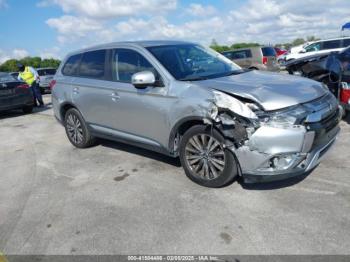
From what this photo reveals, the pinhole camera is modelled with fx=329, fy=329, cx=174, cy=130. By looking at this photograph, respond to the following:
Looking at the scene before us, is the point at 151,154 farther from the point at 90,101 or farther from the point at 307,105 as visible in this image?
the point at 307,105

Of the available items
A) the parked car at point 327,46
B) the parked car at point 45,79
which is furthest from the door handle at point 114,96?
the parked car at point 327,46

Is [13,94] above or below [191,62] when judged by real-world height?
below

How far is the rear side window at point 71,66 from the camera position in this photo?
5953 mm

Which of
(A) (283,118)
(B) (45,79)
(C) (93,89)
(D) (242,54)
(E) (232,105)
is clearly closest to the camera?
(A) (283,118)

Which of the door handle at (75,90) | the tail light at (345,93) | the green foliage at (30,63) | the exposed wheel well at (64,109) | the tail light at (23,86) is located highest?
the green foliage at (30,63)

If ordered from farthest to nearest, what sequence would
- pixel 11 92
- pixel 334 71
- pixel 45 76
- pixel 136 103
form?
pixel 45 76
pixel 11 92
pixel 334 71
pixel 136 103

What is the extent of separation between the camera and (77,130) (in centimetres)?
614

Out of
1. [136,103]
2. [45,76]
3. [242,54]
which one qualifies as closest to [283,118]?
[136,103]

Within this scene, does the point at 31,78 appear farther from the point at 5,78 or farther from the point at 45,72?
the point at 45,72

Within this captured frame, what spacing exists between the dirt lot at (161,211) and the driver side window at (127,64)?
4.58 feet

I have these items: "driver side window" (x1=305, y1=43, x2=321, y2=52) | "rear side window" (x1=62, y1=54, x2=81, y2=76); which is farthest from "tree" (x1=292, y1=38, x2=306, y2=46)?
"rear side window" (x1=62, y1=54, x2=81, y2=76)

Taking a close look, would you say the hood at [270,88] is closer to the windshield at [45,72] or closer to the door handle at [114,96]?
the door handle at [114,96]

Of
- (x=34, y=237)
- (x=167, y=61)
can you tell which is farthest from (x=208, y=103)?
(x=34, y=237)

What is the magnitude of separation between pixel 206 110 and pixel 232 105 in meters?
0.34
